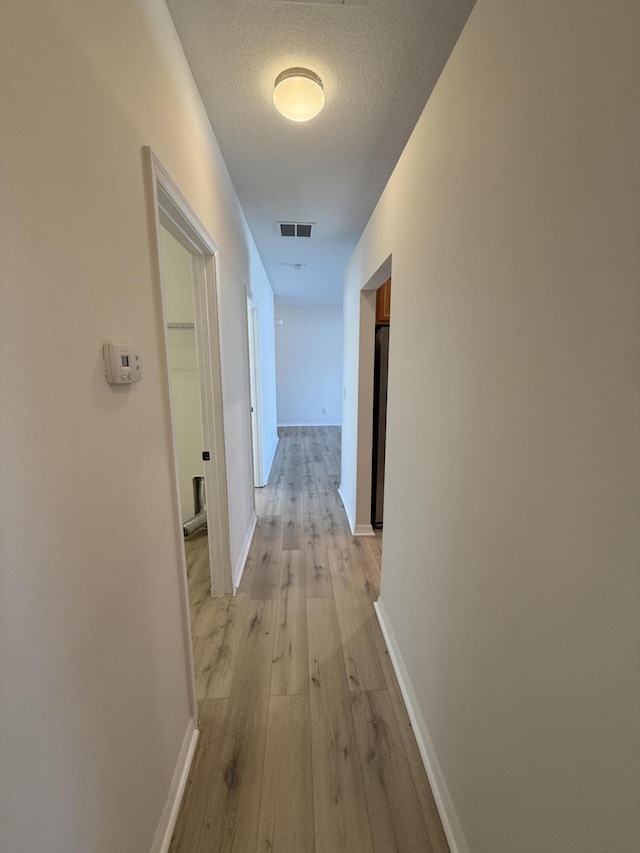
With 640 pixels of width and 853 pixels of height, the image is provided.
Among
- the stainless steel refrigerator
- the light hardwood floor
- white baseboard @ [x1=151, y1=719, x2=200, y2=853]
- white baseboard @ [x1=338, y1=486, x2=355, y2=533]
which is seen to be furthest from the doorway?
white baseboard @ [x1=151, y1=719, x2=200, y2=853]

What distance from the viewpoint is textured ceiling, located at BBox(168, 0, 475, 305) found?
118cm

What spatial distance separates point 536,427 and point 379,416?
2185 mm

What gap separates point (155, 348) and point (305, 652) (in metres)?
1.65

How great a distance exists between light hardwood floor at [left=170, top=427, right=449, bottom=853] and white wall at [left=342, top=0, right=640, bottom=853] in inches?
8.0

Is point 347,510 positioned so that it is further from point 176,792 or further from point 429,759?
point 176,792

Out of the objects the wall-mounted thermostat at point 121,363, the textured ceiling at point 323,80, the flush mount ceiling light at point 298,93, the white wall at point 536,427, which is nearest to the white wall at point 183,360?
the textured ceiling at point 323,80

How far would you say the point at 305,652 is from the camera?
5.81 feet

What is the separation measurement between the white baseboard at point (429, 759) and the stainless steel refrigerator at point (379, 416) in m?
1.32

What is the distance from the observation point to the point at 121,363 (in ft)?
2.64

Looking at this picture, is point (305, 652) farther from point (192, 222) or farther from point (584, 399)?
point (192, 222)

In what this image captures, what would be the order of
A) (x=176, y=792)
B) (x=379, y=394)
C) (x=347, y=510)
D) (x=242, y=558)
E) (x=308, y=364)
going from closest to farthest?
(x=176, y=792) < (x=242, y=558) < (x=379, y=394) < (x=347, y=510) < (x=308, y=364)

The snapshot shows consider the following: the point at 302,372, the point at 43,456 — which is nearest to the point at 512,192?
the point at 43,456

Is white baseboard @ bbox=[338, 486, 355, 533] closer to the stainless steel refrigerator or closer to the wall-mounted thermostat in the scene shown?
the stainless steel refrigerator

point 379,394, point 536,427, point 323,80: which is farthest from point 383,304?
point 536,427
